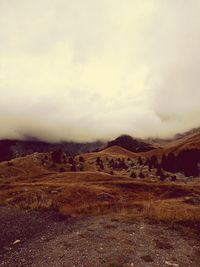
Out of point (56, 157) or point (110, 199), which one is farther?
point (56, 157)

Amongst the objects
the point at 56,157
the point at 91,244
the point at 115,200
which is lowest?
the point at 91,244

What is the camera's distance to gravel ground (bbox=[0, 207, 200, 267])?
26609 mm

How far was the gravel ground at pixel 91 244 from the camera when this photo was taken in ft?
87.3

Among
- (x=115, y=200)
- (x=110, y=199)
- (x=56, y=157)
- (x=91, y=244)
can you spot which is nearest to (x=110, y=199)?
(x=110, y=199)

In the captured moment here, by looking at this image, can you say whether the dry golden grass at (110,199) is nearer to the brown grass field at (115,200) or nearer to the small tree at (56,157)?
the brown grass field at (115,200)

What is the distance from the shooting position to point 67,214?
4603cm

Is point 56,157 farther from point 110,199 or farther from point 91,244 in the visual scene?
point 91,244

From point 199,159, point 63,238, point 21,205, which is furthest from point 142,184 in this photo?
point 199,159

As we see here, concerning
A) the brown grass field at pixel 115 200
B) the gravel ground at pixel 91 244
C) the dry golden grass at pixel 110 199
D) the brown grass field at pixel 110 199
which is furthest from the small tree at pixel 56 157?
the gravel ground at pixel 91 244

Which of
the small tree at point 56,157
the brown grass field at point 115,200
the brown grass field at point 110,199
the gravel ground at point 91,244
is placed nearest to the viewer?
the gravel ground at point 91,244

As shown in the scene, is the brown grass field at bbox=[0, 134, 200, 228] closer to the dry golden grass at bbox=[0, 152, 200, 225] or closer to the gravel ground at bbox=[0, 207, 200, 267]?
the dry golden grass at bbox=[0, 152, 200, 225]

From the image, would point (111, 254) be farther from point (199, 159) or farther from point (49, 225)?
point (199, 159)

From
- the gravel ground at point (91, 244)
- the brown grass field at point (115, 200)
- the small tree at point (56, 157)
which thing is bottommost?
the gravel ground at point (91, 244)

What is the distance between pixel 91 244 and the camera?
30719 mm
